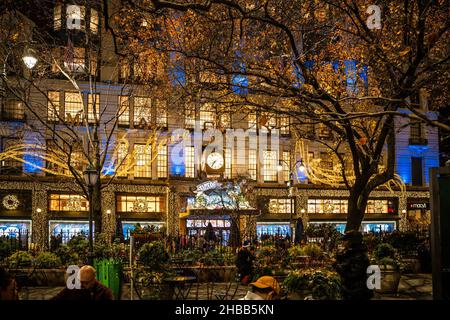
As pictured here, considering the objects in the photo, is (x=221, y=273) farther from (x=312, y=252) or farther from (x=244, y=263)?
(x=312, y=252)

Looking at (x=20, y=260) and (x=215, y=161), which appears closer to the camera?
(x=20, y=260)

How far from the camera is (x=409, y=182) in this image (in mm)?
45312

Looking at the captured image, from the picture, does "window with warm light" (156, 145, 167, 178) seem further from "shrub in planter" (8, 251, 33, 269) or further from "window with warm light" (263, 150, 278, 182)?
"shrub in planter" (8, 251, 33, 269)

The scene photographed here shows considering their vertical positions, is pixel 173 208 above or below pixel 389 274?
above

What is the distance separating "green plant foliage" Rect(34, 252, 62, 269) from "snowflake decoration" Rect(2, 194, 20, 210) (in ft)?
55.5

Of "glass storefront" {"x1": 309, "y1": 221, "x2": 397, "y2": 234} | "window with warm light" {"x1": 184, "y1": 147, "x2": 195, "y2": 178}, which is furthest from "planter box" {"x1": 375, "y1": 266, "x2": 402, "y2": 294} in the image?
"glass storefront" {"x1": 309, "y1": 221, "x2": 397, "y2": 234}

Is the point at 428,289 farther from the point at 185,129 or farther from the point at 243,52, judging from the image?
the point at 185,129

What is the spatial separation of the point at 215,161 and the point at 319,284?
28759 mm

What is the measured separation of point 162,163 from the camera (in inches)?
1565

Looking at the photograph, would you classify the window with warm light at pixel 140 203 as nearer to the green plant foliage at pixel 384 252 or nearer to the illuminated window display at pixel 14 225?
the illuminated window display at pixel 14 225

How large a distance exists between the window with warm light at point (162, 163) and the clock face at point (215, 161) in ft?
10.1

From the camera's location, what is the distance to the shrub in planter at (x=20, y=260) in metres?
19.8

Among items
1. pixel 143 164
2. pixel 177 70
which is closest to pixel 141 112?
pixel 143 164

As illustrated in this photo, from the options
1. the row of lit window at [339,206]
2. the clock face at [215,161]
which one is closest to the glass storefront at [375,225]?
the row of lit window at [339,206]
